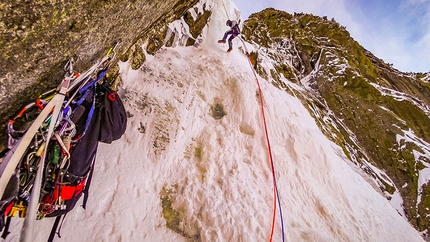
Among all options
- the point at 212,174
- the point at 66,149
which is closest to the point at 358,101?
the point at 212,174

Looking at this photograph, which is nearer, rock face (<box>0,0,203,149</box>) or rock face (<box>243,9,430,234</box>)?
rock face (<box>0,0,203,149</box>)

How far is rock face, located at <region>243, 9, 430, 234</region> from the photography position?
11.6 metres

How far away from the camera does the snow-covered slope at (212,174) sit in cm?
406

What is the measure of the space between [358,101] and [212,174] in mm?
15439

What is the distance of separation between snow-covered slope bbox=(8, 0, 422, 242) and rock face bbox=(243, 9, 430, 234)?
3.41 metres

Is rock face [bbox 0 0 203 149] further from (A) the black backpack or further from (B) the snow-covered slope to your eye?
(B) the snow-covered slope

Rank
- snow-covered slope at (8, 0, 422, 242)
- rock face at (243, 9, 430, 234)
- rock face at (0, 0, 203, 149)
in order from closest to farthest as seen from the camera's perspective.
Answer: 1. rock face at (0, 0, 203, 149)
2. snow-covered slope at (8, 0, 422, 242)
3. rock face at (243, 9, 430, 234)

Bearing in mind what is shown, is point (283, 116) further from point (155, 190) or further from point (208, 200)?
point (155, 190)

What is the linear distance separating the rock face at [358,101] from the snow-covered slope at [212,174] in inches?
134

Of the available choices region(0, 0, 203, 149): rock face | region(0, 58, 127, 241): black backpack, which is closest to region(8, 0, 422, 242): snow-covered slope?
region(0, 58, 127, 241): black backpack

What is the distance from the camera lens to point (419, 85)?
2736 cm

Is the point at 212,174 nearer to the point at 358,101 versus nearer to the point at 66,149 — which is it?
the point at 66,149

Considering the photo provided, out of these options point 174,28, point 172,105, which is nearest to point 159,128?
point 172,105

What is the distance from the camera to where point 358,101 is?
53.7 feet
